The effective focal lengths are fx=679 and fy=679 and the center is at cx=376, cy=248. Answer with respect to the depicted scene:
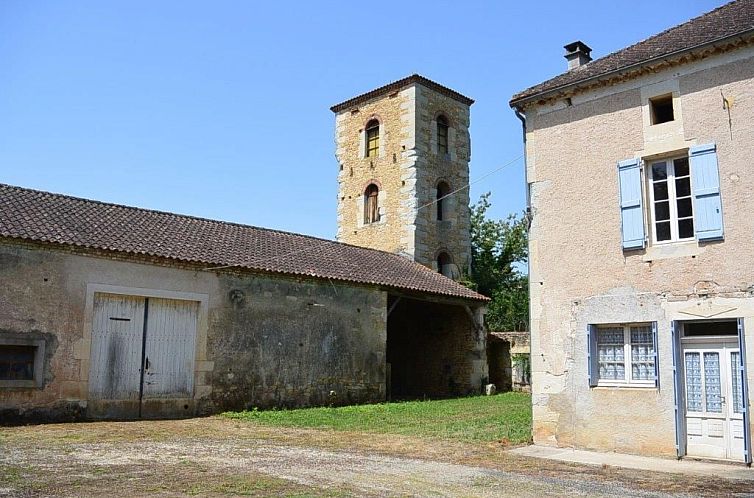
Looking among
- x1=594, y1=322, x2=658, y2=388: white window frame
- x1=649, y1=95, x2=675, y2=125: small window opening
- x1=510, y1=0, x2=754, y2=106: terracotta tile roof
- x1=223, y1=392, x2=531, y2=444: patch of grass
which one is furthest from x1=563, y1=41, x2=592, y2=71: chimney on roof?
x1=223, y1=392, x2=531, y2=444: patch of grass

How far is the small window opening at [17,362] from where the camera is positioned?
11.6 metres

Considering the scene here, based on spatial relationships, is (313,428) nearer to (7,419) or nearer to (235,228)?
(7,419)

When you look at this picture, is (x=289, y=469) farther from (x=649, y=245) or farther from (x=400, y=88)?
(x=400, y=88)

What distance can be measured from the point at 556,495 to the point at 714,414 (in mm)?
3511

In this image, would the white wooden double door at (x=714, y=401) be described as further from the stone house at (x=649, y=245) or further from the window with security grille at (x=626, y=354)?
the window with security grille at (x=626, y=354)

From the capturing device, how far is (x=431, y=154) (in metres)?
24.8

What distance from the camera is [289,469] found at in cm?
753

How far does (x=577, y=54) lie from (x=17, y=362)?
36.8 feet

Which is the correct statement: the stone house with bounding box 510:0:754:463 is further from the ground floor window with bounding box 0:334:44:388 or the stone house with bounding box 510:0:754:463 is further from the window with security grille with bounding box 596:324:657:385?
the ground floor window with bounding box 0:334:44:388

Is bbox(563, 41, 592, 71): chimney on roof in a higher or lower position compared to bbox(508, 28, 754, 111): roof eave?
higher

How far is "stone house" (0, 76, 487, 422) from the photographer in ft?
39.2

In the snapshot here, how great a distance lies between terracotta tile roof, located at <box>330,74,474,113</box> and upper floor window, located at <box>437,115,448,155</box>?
1.00m

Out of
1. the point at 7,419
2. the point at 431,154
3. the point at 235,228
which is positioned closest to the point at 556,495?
the point at 7,419

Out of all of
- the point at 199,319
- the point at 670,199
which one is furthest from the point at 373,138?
the point at 670,199
